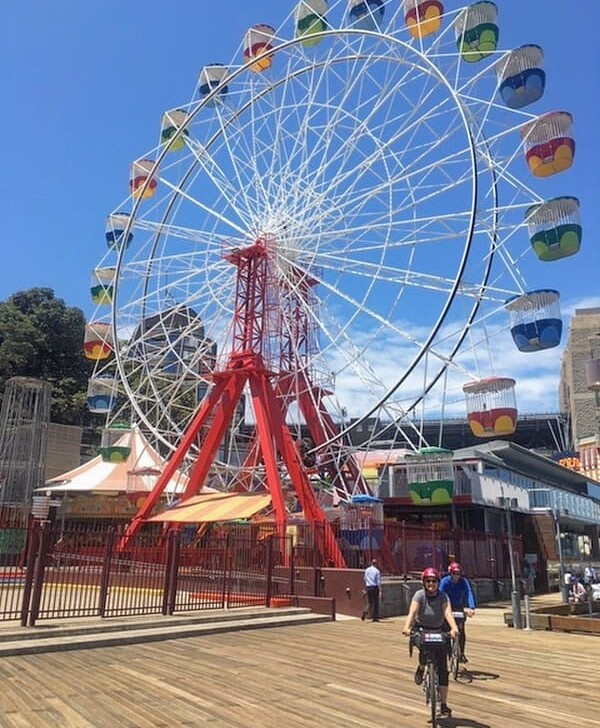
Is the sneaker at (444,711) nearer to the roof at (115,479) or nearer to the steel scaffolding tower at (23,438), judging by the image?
the roof at (115,479)

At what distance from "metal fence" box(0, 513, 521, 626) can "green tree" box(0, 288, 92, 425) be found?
33.4m

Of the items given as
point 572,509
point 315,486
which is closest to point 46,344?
point 315,486

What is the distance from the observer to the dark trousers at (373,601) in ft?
56.6

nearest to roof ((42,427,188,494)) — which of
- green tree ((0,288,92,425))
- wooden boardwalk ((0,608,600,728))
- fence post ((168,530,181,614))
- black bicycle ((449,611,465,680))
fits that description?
green tree ((0,288,92,425))

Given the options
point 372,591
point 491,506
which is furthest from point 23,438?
point 372,591

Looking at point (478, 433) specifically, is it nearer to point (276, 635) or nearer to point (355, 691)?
point (276, 635)

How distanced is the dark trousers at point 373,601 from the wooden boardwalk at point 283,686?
4.28 metres

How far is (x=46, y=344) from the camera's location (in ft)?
188

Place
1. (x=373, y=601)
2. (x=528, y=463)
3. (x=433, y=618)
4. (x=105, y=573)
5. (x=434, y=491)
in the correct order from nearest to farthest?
(x=433, y=618) < (x=105, y=573) < (x=373, y=601) < (x=434, y=491) < (x=528, y=463)

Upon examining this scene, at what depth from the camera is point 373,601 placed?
686 inches

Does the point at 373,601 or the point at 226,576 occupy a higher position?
→ the point at 226,576

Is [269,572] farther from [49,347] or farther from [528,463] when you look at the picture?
[49,347]

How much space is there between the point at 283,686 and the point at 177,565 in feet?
22.3

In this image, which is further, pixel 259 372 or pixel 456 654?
pixel 259 372
